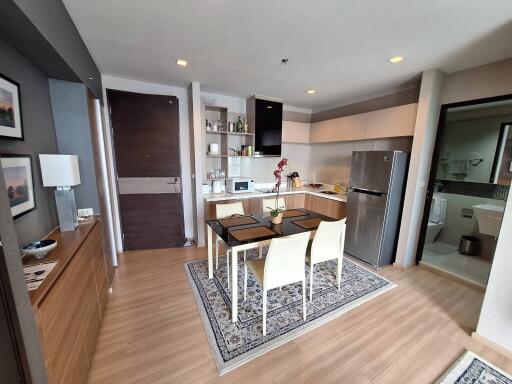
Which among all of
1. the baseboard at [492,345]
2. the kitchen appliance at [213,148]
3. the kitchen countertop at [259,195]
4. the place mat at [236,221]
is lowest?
the baseboard at [492,345]

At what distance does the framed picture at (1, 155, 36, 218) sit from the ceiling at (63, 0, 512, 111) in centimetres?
115

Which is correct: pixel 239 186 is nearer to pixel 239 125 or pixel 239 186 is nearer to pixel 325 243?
pixel 239 125

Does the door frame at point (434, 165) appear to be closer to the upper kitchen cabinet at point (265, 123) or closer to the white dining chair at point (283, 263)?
the white dining chair at point (283, 263)

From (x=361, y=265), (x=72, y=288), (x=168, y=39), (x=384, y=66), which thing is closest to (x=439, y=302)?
(x=361, y=265)

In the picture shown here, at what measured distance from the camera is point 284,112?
4.21m

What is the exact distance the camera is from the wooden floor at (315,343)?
4.72ft

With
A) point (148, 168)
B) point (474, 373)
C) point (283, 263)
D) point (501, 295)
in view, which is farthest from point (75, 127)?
point (501, 295)

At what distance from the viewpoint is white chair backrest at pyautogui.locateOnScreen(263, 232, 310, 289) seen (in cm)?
166

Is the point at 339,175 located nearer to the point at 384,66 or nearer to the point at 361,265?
the point at 361,265

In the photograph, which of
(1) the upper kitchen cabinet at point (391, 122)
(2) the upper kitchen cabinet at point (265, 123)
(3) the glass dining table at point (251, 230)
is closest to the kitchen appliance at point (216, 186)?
(2) the upper kitchen cabinet at point (265, 123)

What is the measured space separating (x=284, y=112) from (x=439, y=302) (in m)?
3.73

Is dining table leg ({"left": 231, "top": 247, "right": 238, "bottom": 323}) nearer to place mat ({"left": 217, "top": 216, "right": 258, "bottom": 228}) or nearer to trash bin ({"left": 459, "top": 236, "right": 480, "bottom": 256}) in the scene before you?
place mat ({"left": 217, "top": 216, "right": 258, "bottom": 228})

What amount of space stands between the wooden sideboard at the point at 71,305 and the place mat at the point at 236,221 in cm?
115

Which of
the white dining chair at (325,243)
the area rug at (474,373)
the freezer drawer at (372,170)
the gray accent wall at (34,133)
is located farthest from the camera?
the freezer drawer at (372,170)
